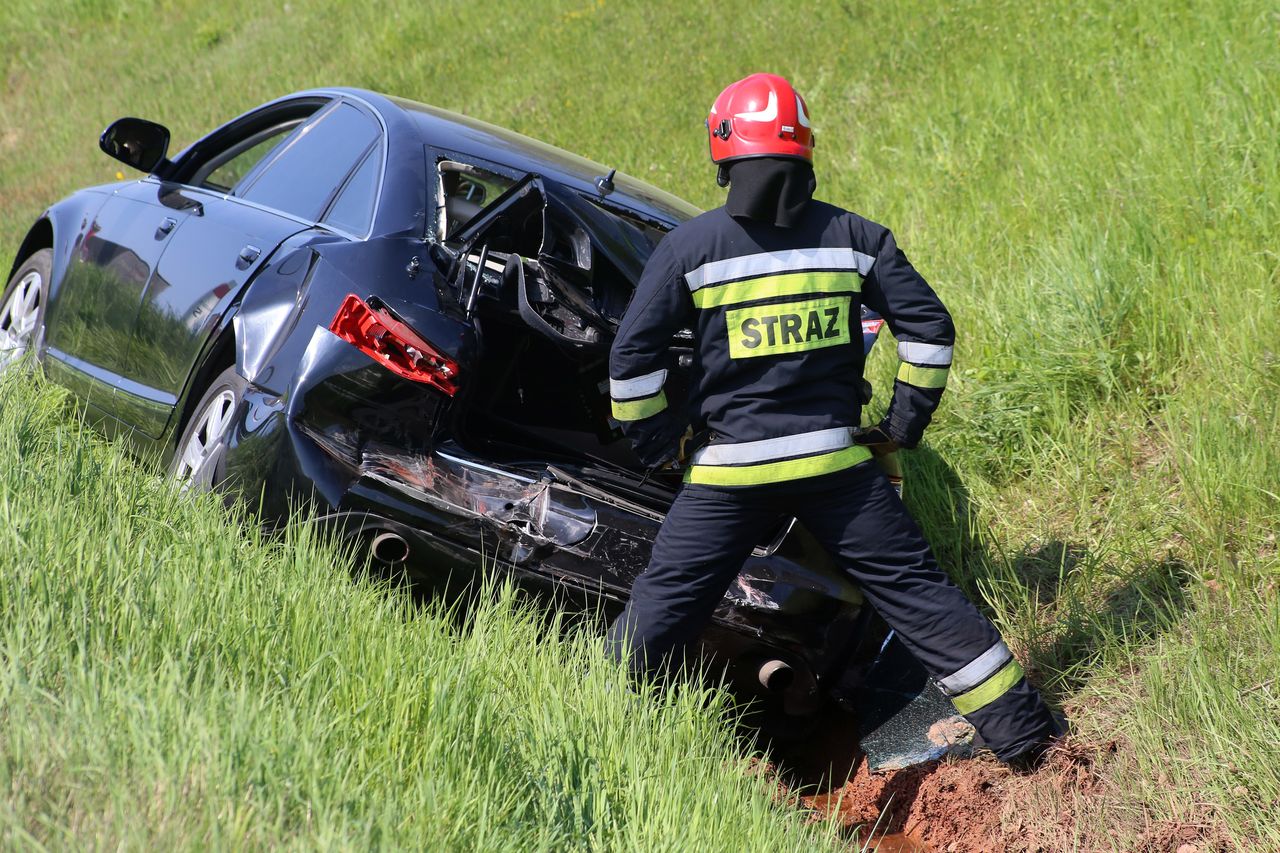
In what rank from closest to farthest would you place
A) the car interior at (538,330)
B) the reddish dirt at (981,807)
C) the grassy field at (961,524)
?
the grassy field at (961,524) → the reddish dirt at (981,807) → the car interior at (538,330)

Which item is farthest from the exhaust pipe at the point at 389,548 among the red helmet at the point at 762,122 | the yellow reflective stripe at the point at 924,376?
the yellow reflective stripe at the point at 924,376

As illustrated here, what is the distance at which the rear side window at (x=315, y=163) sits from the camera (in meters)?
4.45

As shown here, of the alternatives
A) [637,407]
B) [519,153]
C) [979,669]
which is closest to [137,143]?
[519,153]

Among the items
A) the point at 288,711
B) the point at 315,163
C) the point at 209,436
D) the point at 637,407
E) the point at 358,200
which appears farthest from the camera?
the point at 315,163

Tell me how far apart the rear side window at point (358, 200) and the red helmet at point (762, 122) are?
1.20 m

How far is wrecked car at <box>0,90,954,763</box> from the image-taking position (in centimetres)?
350

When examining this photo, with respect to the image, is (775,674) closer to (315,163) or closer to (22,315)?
(315,163)

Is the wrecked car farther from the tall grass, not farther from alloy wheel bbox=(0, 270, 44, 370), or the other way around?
alloy wheel bbox=(0, 270, 44, 370)

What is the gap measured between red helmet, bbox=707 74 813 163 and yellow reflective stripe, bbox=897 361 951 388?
0.65 meters

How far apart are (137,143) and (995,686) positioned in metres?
4.08

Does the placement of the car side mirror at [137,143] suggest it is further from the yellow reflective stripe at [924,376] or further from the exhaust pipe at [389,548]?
the yellow reflective stripe at [924,376]

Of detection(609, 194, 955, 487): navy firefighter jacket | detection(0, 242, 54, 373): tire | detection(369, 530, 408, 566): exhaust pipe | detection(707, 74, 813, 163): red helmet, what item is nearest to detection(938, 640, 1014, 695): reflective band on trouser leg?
detection(609, 194, 955, 487): navy firefighter jacket

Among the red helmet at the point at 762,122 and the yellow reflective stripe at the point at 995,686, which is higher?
the red helmet at the point at 762,122

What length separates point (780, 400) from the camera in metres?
3.45
